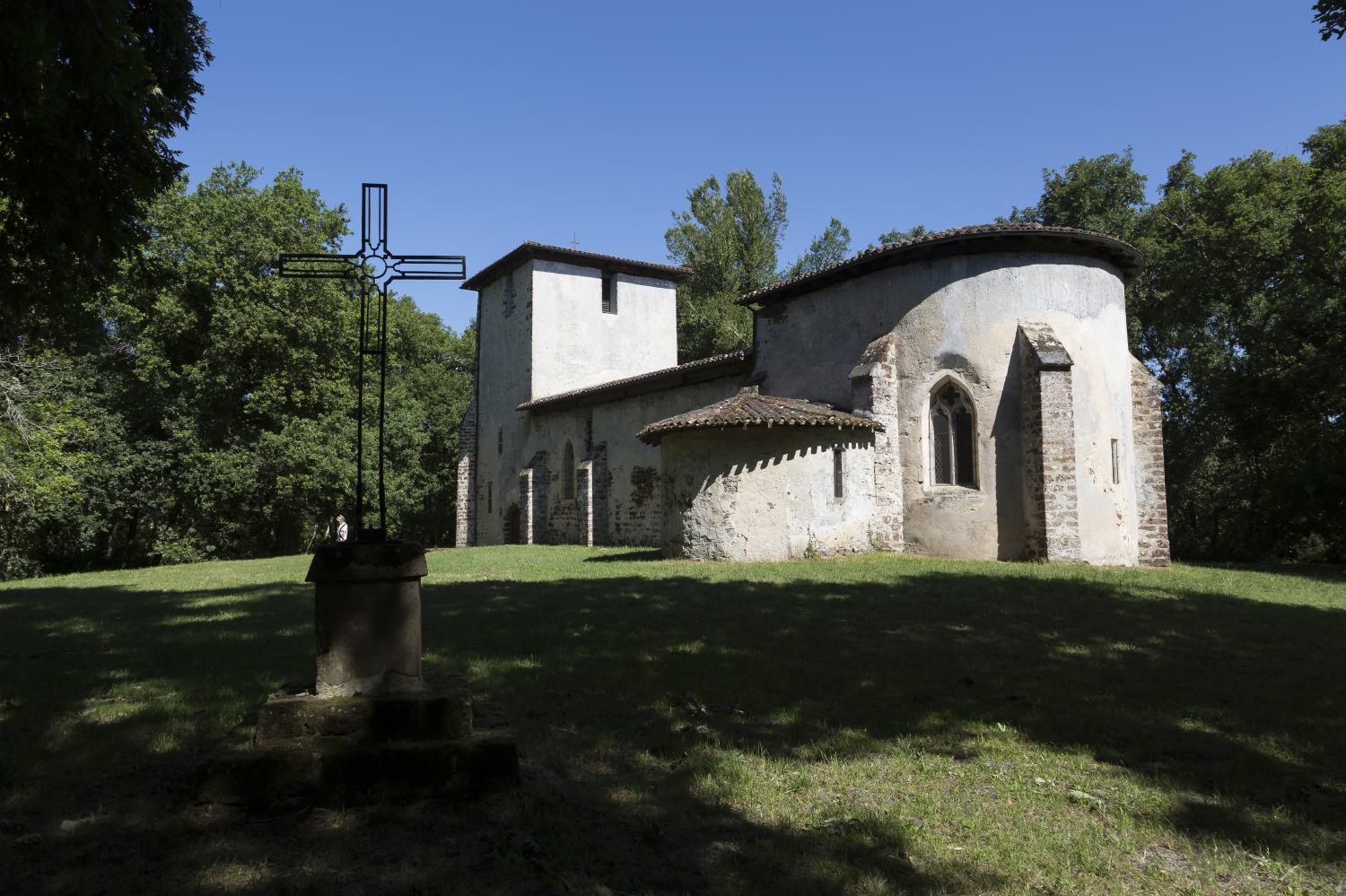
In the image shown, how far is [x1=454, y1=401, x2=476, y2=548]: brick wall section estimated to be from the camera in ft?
97.8

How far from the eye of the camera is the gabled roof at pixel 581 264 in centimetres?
2659

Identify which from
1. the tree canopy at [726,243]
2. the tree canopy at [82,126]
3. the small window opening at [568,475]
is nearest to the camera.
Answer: the tree canopy at [82,126]

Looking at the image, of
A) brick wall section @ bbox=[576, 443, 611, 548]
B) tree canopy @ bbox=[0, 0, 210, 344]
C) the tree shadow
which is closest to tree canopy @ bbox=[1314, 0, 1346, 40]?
the tree shadow

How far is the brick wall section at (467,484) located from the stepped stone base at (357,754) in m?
26.3

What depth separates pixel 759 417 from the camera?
14859mm

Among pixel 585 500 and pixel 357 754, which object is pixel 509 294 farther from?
pixel 357 754

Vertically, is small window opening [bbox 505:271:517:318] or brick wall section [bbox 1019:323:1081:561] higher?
small window opening [bbox 505:271:517:318]

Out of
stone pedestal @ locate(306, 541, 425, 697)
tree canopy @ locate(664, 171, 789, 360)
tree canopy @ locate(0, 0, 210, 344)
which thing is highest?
tree canopy @ locate(664, 171, 789, 360)

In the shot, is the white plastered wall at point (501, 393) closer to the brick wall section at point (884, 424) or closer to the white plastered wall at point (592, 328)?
the white plastered wall at point (592, 328)

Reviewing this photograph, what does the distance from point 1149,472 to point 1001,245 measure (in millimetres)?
5599

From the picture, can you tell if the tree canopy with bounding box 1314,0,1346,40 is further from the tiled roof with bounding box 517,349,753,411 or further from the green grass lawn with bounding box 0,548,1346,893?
the tiled roof with bounding box 517,349,753,411

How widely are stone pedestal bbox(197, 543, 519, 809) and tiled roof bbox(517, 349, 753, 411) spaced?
16.0m

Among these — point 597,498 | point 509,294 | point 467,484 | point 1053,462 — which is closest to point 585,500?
point 597,498

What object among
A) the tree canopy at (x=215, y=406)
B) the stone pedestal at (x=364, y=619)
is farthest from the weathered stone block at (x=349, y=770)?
the tree canopy at (x=215, y=406)
